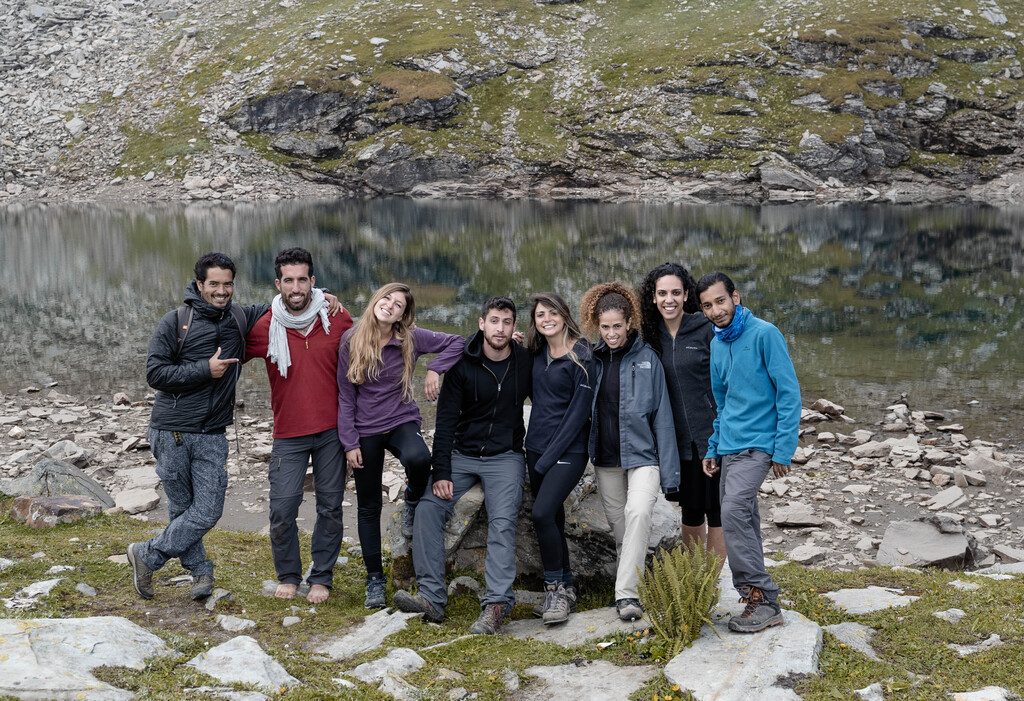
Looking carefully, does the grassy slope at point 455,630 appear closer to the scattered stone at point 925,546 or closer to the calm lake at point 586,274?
the scattered stone at point 925,546

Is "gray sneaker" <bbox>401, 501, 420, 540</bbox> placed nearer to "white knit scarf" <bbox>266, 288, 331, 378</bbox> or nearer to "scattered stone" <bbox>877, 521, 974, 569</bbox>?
"white knit scarf" <bbox>266, 288, 331, 378</bbox>

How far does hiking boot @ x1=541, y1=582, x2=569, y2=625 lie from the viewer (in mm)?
7641

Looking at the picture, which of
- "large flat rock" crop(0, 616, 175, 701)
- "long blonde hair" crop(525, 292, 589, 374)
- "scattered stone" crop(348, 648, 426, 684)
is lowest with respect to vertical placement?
"scattered stone" crop(348, 648, 426, 684)

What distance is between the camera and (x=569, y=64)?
115375 mm

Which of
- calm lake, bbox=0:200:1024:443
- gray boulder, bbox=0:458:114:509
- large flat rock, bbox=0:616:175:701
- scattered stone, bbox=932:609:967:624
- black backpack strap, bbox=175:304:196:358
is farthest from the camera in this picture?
calm lake, bbox=0:200:1024:443

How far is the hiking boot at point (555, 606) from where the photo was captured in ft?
25.1

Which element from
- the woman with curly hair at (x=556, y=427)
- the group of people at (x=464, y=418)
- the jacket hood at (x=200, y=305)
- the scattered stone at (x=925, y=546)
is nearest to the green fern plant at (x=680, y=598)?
the group of people at (x=464, y=418)

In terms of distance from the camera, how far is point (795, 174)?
9088 centimetres

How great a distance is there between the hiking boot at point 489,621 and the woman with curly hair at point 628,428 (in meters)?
1.11

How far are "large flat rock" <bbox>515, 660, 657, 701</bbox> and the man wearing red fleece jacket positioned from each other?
309cm

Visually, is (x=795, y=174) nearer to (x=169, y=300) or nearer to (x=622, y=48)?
(x=622, y=48)

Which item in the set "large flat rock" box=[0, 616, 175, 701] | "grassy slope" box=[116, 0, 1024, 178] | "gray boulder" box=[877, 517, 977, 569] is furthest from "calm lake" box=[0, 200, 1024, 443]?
"grassy slope" box=[116, 0, 1024, 178]

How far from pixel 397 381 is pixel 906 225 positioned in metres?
65.5

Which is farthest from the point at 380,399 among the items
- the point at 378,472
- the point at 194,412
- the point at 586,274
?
the point at 586,274
